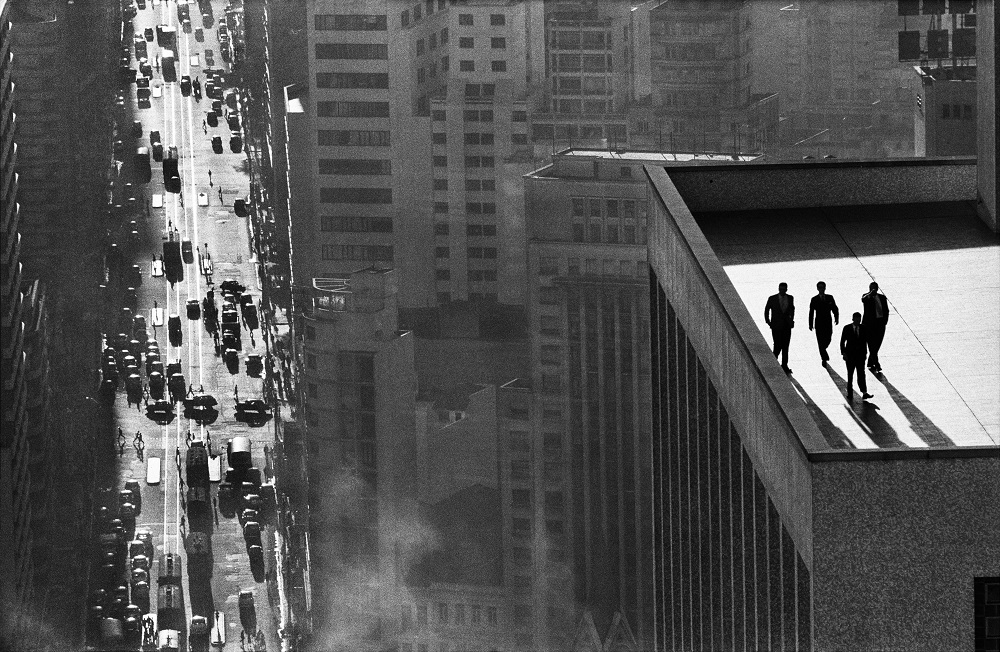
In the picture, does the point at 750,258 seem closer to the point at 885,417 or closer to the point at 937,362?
the point at 937,362

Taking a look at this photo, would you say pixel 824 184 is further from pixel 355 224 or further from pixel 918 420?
pixel 355 224

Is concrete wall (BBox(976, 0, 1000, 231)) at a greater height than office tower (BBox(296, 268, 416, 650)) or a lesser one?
greater

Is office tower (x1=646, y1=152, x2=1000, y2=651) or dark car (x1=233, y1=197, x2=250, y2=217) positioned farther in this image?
dark car (x1=233, y1=197, x2=250, y2=217)

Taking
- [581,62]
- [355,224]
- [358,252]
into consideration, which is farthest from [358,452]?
[581,62]

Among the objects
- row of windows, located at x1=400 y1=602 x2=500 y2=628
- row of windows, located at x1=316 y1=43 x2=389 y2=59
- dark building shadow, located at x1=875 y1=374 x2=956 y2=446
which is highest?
row of windows, located at x1=316 y1=43 x2=389 y2=59

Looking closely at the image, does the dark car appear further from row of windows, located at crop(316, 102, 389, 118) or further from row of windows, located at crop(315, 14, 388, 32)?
row of windows, located at crop(315, 14, 388, 32)

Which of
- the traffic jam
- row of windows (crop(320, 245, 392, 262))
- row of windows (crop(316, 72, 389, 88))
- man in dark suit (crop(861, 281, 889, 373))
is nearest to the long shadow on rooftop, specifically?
man in dark suit (crop(861, 281, 889, 373))

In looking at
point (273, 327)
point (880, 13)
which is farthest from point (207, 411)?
point (880, 13)

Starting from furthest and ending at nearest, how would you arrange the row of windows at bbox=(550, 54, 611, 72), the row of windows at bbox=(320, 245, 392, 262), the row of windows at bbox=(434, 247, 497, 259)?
1. the row of windows at bbox=(320, 245, 392, 262)
2. the row of windows at bbox=(434, 247, 497, 259)
3. the row of windows at bbox=(550, 54, 611, 72)
